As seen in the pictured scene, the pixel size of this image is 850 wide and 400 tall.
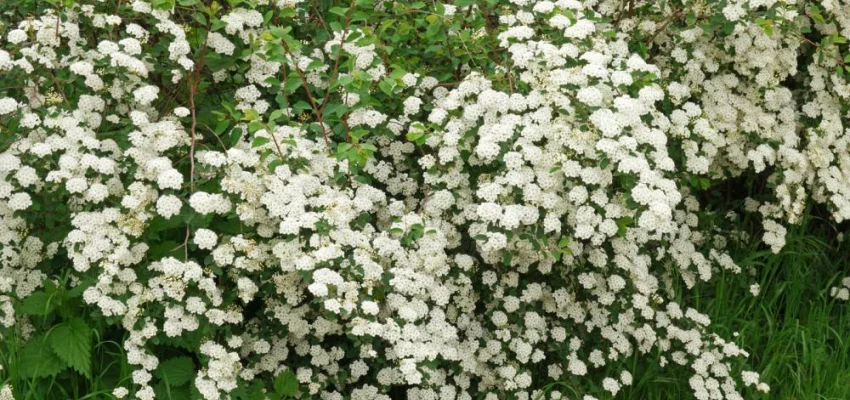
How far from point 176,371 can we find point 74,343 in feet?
1.32

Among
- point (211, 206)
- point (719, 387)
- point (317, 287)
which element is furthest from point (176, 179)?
point (719, 387)

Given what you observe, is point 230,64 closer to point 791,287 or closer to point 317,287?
point 317,287

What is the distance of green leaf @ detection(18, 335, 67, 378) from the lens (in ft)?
12.1

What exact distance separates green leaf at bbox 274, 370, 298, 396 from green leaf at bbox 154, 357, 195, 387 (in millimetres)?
335

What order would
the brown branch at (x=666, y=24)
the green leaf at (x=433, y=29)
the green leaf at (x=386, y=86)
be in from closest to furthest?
the green leaf at (x=386, y=86)
the green leaf at (x=433, y=29)
the brown branch at (x=666, y=24)

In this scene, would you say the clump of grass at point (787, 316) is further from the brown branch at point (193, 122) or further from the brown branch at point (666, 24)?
the brown branch at point (193, 122)

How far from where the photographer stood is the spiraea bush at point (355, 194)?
3512 mm

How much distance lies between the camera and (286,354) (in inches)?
154

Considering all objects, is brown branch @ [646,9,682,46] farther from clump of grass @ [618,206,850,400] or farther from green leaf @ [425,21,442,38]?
clump of grass @ [618,206,850,400]

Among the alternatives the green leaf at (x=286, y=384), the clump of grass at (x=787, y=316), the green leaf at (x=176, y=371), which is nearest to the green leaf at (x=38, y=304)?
the green leaf at (x=176, y=371)

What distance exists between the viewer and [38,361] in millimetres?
3713

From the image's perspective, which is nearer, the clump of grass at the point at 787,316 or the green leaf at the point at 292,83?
the green leaf at the point at 292,83

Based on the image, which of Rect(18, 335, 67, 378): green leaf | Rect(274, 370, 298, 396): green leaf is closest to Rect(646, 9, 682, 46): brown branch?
Rect(274, 370, 298, 396): green leaf

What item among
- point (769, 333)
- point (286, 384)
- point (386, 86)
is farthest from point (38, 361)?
point (769, 333)
